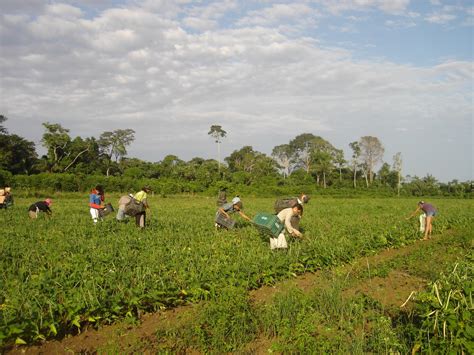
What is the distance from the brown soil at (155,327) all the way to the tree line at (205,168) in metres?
35.7

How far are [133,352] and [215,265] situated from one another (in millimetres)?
2954

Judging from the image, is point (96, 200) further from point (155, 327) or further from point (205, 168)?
point (205, 168)

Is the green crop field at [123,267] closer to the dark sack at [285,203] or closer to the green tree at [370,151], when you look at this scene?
the dark sack at [285,203]

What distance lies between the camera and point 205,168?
5625 centimetres

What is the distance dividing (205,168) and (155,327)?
167ft

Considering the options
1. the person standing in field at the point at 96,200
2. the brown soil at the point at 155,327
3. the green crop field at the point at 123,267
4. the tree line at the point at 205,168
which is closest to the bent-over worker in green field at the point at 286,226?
the green crop field at the point at 123,267

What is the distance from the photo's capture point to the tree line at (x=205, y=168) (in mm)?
45562

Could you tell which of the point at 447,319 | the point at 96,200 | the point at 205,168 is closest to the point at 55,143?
the point at 205,168

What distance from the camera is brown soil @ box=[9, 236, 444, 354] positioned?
486cm

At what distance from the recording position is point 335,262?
30.3ft

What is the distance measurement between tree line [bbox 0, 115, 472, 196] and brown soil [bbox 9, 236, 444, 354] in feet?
117

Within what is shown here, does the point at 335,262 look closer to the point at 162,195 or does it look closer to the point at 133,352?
the point at 133,352

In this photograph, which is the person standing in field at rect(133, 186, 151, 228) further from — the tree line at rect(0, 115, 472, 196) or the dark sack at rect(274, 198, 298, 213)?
the tree line at rect(0, 115, 472, 196)

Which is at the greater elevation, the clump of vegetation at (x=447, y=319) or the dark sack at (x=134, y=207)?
the dark sack at (x=134, y=207)
